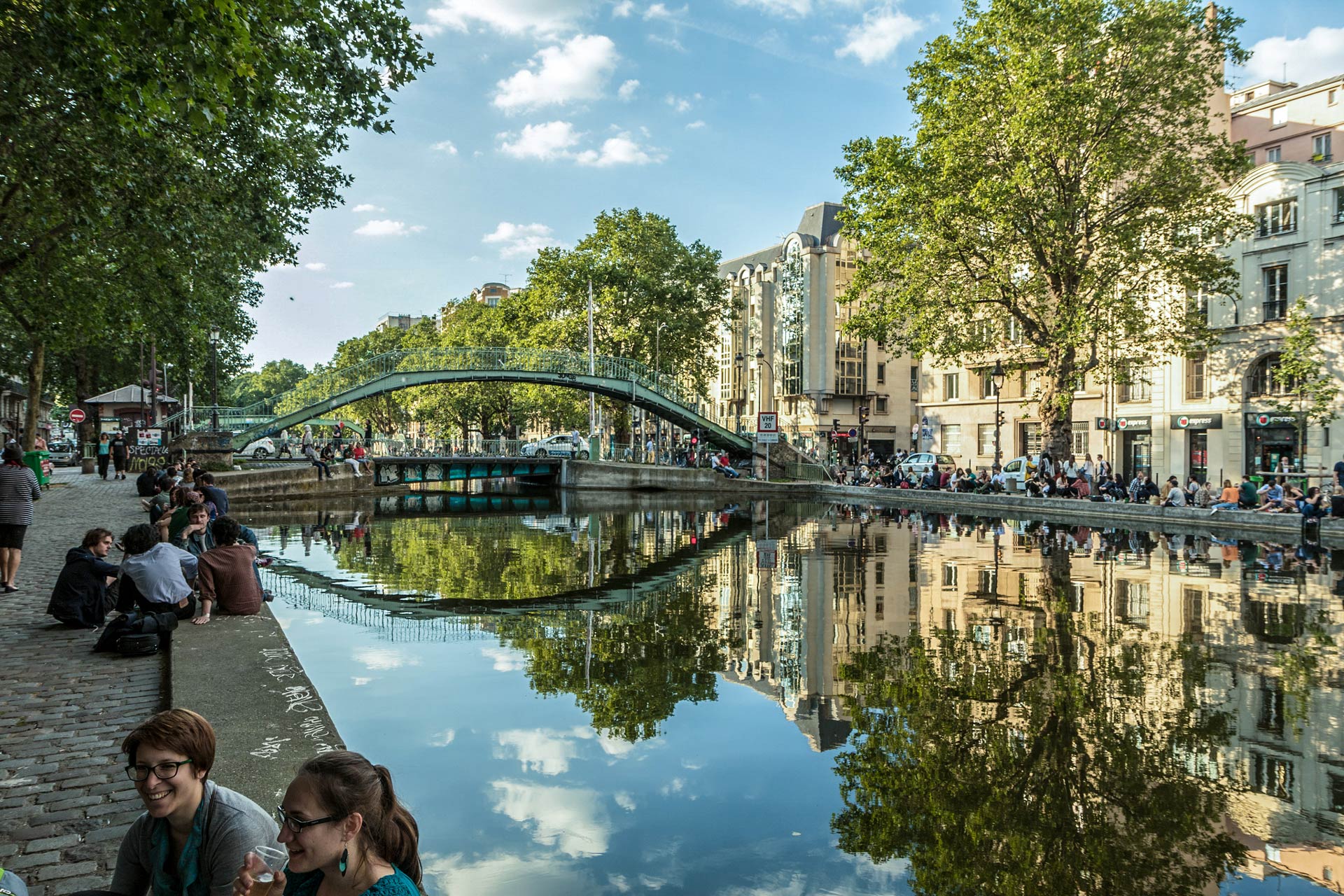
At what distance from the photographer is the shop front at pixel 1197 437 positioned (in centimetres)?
3818

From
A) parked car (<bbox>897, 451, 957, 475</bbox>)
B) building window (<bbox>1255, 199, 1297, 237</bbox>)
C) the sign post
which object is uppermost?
building window (<bbox>1255, 199, 1297, 237</bbox>)

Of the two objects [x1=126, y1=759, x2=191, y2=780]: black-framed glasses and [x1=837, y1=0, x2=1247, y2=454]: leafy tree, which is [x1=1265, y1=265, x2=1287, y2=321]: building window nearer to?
[x1=837, y1=0, x2=1247, y2=454]: leafy tree

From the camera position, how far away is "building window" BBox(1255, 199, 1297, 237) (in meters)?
36.0

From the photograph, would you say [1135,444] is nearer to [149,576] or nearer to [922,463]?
[922,463]

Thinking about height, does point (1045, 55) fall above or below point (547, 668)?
above

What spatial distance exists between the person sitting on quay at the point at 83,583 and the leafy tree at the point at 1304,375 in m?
33.0

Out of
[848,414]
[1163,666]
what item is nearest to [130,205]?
[1163,666]

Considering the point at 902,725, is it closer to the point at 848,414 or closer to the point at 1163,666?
the point at 1163,666

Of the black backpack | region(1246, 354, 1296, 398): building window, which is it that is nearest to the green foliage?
region(1246, 354, 1296, 398): building window

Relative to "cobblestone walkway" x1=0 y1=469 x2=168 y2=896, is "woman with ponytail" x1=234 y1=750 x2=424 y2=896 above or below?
above

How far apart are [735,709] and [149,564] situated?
211 inches

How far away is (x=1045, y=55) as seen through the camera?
29.1 metres

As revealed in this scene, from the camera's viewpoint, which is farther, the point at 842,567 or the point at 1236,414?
the point at 1236,414

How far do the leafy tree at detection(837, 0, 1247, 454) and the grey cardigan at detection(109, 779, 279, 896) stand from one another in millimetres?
29518
